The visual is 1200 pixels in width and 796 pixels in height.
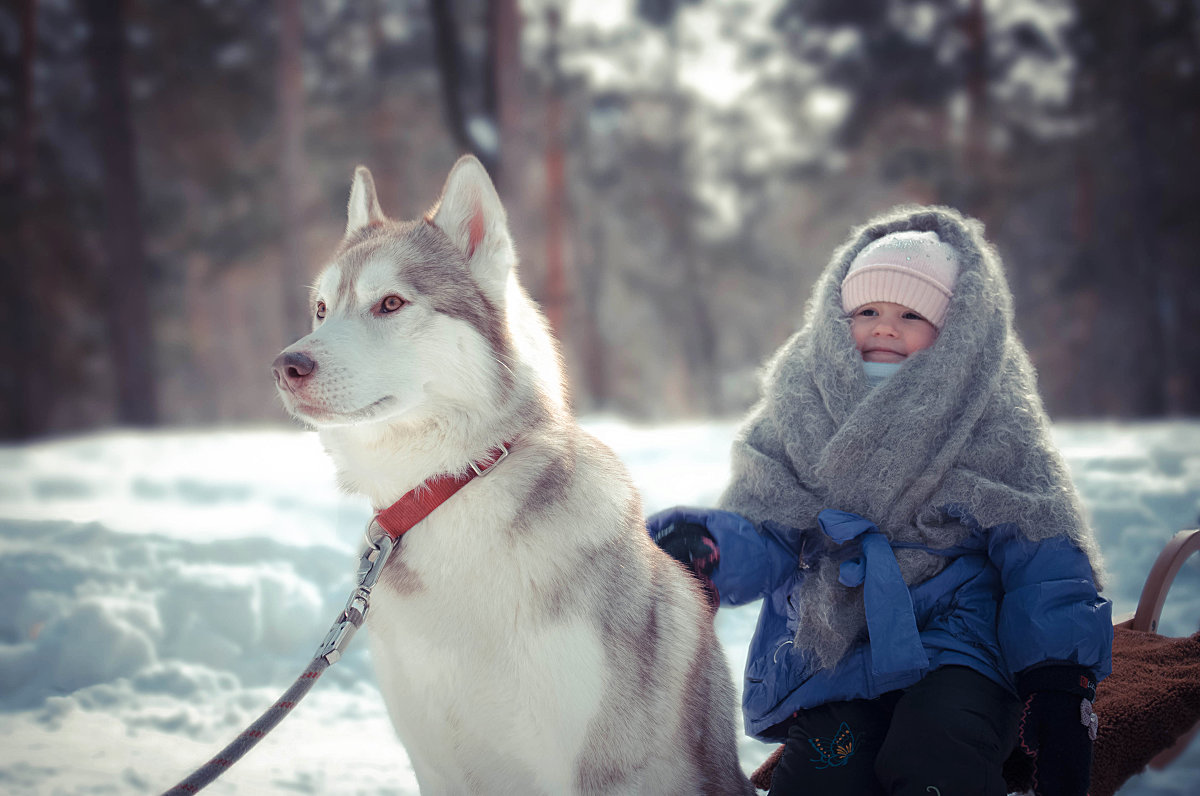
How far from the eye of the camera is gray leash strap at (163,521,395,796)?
1765mm

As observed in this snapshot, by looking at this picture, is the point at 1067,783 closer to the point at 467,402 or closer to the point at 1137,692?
the point at 1137,692

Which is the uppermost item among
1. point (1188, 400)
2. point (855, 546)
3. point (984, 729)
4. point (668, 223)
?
point (668, 223)

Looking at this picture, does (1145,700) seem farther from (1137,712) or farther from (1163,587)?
(1163,587)

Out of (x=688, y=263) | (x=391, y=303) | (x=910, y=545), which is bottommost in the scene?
(x=910, y=545)

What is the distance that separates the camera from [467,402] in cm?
199

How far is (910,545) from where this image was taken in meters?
2.23

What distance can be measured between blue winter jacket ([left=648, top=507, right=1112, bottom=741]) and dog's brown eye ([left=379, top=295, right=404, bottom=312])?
106cm

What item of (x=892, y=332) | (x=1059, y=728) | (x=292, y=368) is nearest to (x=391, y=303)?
(x=292, y=368)

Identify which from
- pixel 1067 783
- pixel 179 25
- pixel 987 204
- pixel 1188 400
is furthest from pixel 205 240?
pixel 1188 400

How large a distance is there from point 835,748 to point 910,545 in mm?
607

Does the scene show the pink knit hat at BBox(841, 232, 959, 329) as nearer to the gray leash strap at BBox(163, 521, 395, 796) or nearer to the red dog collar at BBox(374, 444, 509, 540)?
the red dog collar at BBox(374, 444, 509, 540)

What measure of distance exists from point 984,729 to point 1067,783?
20 cm

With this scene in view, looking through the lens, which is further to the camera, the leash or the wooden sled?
the wooden sled

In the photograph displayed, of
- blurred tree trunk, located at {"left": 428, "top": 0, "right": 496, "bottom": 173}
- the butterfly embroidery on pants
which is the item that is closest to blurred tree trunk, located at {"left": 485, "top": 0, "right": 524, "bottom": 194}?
blurred tree trunk, located at {"left": 428, "top": 0, "right": 496, "bottom": 173}
